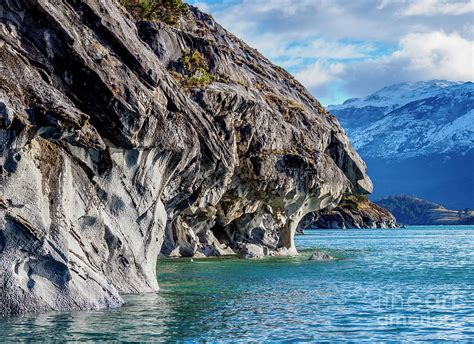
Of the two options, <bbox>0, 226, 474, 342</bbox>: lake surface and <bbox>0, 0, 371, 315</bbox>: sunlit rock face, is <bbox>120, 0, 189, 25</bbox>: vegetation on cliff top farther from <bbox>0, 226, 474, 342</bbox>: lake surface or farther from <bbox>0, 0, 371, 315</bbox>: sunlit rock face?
<bbox>0, 226, 474, 342</bbox>: lake surface

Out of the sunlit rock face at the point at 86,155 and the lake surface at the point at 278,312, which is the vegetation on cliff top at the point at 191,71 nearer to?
the sunlit rock face at the point at 86,155

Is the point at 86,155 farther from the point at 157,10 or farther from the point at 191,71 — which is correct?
the point at 157,10

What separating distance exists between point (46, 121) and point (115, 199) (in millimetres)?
10374

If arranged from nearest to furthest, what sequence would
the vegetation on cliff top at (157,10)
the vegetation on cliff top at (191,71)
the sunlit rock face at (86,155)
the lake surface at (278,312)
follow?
the lake surface at (278,312) → the sunlit rock face at (86,155) → the vegetation on cliff top at (191,71) → the vegetation on cliff top at (157,10)

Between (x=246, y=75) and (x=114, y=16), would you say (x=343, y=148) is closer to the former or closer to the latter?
(x=246, y=75)

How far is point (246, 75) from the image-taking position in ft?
309

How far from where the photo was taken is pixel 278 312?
36562 millimetres

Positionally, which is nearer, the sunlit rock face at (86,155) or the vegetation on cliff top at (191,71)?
the sunlit rock face at (86,155)

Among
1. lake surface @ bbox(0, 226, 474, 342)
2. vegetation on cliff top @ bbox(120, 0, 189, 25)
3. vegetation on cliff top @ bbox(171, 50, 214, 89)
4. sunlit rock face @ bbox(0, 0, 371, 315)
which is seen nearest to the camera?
Answer: lake surface @ bbox(0, 226, 474, 342)

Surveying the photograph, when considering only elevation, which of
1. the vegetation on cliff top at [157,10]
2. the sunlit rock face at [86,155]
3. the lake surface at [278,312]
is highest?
the vegetation on cliff top at [157,10]

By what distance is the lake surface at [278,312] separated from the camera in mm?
29219

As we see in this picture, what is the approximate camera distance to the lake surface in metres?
29.2

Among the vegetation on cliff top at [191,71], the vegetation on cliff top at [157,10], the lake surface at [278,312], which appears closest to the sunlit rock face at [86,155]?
the lake surface at [278,312]

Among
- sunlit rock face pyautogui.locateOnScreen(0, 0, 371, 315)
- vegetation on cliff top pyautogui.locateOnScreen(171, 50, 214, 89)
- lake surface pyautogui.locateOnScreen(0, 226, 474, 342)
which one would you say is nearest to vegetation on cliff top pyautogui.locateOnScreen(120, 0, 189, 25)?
vegetation on cliff top pyautogui.locateOnScreen(171, 50, 214, 89)
